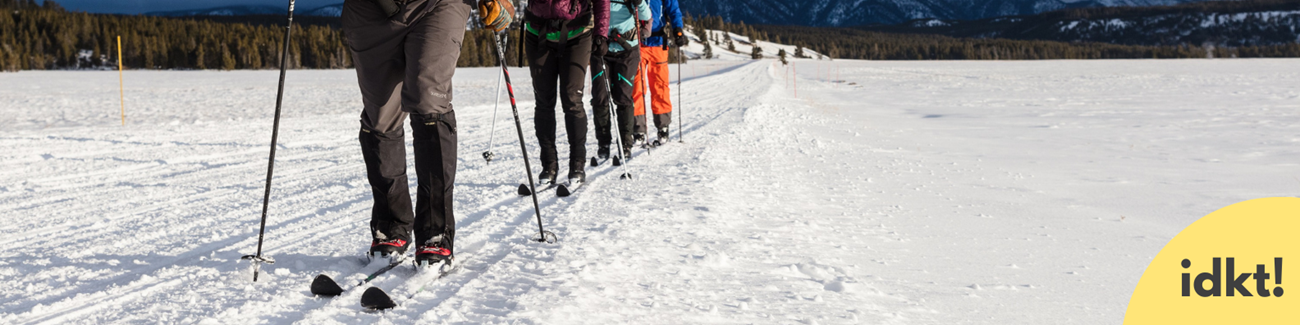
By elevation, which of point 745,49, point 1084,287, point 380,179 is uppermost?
point 745,49

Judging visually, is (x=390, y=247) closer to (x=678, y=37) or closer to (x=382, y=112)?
(x=382, y=112)

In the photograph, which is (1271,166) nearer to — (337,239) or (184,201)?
(337,239)

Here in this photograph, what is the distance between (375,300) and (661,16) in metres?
5.27

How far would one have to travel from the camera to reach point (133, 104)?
15156 mm

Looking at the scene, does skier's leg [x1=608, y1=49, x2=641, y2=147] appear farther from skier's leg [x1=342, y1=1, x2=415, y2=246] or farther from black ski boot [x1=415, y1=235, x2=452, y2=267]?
black ski boot [x1=415, y1=235, x2=452, y2=267]

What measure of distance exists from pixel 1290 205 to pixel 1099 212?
87 centimetres

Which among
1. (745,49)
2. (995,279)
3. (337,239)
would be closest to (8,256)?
(337,239)

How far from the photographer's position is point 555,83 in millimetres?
4637

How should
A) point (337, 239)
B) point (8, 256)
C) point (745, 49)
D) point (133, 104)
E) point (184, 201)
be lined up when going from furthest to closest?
point (745, 49)
point (133, 104)
point (184, 201)
point (337, 239)
point (8, 256)

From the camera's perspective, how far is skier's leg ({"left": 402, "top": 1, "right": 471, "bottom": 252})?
244 cm

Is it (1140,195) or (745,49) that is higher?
(745,49)

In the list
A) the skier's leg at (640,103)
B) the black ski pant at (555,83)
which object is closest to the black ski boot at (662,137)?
the skier's leg at (640,103)

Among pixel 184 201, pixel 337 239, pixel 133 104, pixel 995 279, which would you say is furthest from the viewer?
pixel 133 104

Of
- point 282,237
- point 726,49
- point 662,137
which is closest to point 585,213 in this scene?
point 282,237
